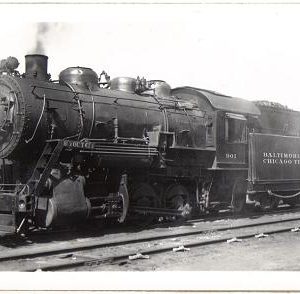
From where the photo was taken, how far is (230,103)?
1412 cm

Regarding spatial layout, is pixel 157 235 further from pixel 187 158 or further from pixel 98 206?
→ pixel 187 158

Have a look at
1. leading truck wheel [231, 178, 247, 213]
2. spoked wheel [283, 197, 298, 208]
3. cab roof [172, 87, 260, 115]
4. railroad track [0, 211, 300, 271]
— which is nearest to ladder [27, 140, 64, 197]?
railroad track [0, 211, 300, 271]

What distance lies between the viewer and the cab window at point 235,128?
44.6 ft

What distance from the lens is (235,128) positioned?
13.8m

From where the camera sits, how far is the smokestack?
10.1 m

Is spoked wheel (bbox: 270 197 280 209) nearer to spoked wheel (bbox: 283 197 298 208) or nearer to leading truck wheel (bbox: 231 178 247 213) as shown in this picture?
spoked wheel (bbox: 283 197 298 208)

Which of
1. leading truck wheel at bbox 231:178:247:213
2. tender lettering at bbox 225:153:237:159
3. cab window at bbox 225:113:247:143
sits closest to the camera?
tender lettering at bbox 225:153:237:159

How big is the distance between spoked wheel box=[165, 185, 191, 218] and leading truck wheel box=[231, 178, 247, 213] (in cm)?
198

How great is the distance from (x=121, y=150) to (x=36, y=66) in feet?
7.56

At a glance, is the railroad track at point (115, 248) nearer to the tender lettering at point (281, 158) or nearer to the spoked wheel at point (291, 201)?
the tender lettering at point (281, 158)

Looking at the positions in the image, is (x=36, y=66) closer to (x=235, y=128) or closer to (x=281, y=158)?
(x=235, y=128)

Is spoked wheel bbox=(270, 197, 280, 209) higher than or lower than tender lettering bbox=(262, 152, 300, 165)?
lower

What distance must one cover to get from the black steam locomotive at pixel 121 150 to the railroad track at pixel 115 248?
2.85 ft

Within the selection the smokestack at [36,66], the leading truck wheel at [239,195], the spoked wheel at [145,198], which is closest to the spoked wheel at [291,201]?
the leading truck wheel at [239,195]
